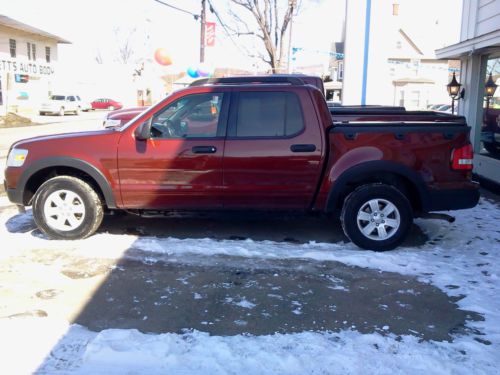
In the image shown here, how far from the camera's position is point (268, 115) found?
5.62 m

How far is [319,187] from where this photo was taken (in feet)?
18.3

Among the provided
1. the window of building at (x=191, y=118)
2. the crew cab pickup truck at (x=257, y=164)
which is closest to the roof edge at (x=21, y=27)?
the crew cab pickup truck at (x=257, y=164)

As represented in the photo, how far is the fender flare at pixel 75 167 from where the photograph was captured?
5.59 m

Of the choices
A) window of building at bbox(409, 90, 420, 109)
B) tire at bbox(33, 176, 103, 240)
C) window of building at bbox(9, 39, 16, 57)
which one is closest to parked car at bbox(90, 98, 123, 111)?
window of building at bbox(9, 39, 16, 57)

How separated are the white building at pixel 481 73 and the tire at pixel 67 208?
23.2 ft

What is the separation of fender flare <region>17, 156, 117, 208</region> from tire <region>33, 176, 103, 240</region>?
15cm

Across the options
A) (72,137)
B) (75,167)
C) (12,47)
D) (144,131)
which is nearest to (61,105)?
(12,47)

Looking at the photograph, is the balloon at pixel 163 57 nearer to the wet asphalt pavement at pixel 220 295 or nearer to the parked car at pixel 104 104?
the wet asphalt pavement at pixel 220 295

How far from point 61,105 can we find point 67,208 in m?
40.3

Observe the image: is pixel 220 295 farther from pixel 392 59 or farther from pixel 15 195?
pixel 392 59

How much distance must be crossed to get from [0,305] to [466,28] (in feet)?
34.7

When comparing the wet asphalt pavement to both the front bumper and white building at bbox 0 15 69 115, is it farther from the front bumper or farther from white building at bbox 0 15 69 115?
white building at bbox 0 15 69 115

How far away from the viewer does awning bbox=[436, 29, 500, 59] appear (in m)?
8.89

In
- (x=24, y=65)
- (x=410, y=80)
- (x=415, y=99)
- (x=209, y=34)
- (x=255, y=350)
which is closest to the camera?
(x=255, y=350)
